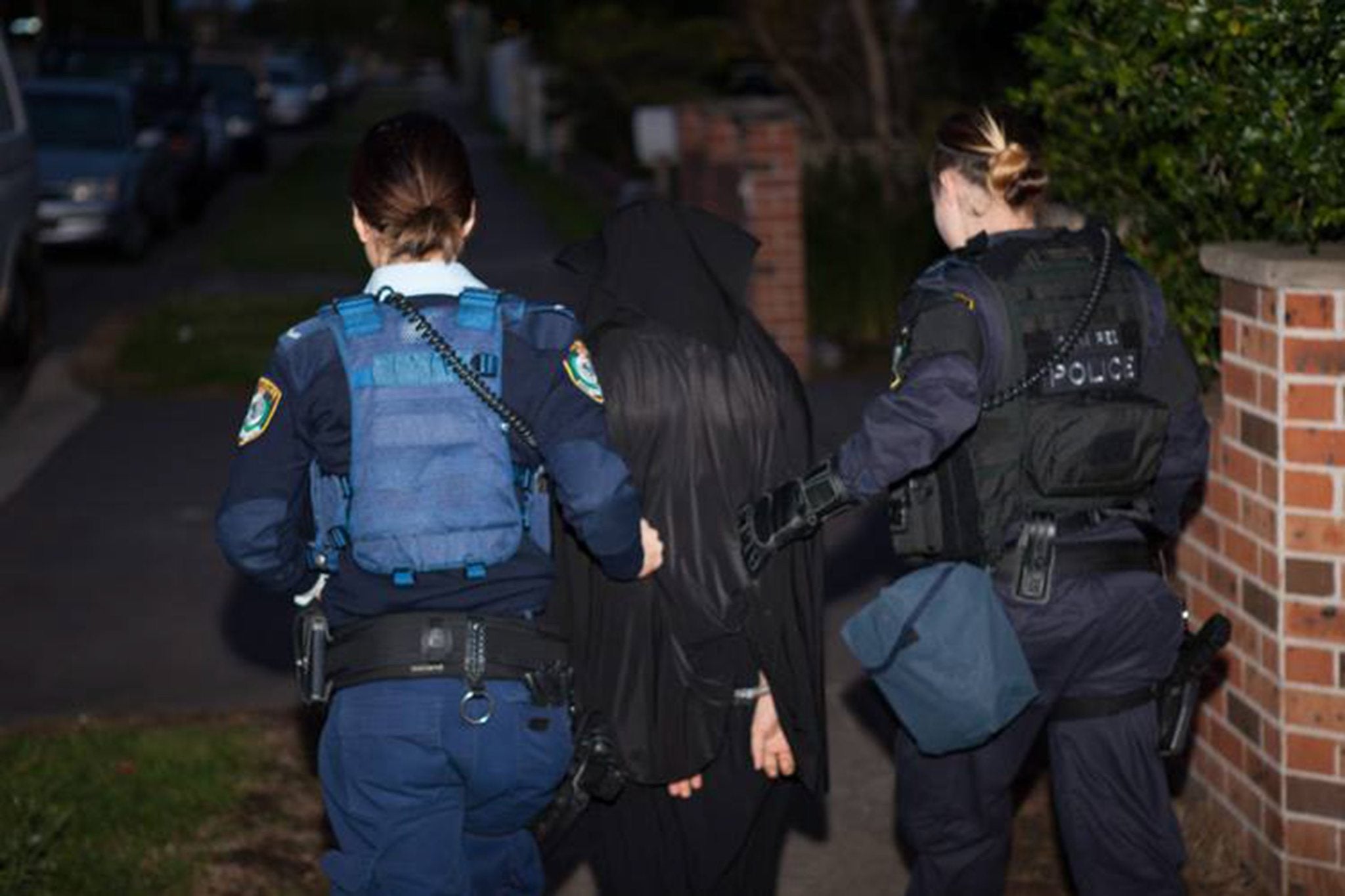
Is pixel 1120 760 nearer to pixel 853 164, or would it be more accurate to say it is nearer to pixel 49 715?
pixel 49 715

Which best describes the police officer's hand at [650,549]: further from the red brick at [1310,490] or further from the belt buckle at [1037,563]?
the red brick at [1310,490]

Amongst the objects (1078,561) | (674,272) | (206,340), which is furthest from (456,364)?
(206,340)

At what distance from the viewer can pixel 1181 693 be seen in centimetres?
473

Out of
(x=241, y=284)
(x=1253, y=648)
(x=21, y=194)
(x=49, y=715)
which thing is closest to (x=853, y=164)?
(x=21, y=194)

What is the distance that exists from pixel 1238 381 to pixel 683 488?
65.8 inches

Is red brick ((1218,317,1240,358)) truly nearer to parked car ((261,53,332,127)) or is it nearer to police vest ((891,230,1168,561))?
police vest ((891,230,1168,561))

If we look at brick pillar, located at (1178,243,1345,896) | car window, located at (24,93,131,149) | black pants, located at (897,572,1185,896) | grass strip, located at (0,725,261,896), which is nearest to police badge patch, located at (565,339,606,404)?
black pants, located at (897,572,1185,896)

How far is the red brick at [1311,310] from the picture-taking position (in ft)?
16.7

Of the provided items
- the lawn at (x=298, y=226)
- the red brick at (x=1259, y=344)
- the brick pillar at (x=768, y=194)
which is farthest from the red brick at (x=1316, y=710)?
the lawn at (x=298, y=226)

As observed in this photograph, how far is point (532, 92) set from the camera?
1583 inches

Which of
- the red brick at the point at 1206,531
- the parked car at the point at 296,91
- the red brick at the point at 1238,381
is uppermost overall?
the red brick at the point at 1238,381

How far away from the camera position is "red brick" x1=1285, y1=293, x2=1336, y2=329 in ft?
16.7

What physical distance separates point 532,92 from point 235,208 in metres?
9.78

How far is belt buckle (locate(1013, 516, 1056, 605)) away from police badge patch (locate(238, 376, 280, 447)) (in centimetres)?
147
